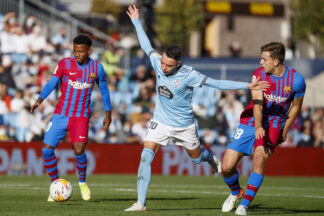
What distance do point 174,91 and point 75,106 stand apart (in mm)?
2317

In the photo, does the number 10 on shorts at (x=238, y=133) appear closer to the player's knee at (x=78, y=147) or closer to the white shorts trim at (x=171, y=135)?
the white shorts trim at (x=171, y=135)

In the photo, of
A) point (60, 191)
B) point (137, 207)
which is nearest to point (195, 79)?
point (137, 207)

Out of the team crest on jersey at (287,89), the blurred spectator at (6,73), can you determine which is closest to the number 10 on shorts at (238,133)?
the team crest on jersey at (287,89)

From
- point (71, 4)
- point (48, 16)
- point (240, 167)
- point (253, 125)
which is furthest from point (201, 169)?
point (71, 4)

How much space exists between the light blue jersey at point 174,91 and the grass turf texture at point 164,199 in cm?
129

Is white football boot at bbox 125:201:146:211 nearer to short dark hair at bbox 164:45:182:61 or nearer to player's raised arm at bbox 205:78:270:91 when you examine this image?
player's raised arm at bbox 205:78:270:91

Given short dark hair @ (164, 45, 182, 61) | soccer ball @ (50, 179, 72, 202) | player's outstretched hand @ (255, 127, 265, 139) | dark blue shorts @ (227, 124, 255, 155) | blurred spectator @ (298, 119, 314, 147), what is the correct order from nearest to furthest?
player's outstretched hand @ (255, 127, 265, 139)
short dark hair @ (164, 45, 182, 61)
dark blue shorts @ (227, 124, 255, 155)
soccer ball @ (50, 179, 72, 202)
blurred spectator @ (298, 119, 314, 147)

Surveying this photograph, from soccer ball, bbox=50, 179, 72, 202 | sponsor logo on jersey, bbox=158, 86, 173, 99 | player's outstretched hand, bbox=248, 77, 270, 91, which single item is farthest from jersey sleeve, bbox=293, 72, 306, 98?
soccer ball, bbox=50, 179, 72, 202

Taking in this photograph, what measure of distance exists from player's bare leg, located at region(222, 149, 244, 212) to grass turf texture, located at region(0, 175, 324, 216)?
206mm

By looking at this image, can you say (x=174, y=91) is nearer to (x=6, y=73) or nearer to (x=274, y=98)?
(x=274, y=98)

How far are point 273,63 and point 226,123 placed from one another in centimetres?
1288

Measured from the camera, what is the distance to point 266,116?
33.1 ft

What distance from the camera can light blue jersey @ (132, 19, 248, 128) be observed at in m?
10.1

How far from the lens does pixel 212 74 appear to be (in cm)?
2688
